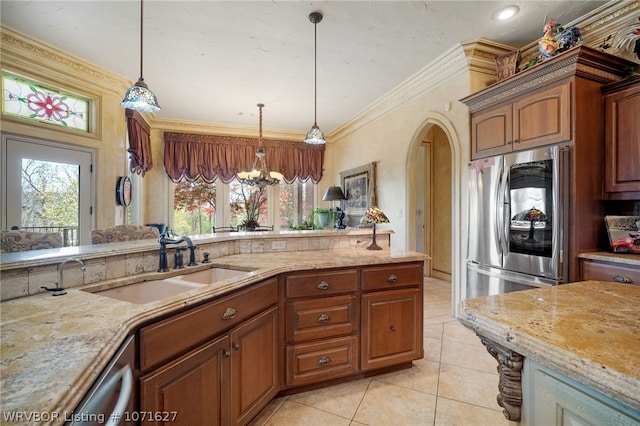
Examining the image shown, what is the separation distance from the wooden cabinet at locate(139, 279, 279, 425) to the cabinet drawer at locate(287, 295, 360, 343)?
135mm

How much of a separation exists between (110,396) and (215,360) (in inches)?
23.9

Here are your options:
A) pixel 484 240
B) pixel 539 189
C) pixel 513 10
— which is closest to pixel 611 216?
pixel 539 189

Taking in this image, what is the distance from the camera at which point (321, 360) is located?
1.88 m

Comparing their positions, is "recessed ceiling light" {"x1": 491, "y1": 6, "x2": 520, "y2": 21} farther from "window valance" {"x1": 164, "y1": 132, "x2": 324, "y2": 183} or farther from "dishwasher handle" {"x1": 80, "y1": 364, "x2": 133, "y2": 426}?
"window valance" {"x1": 164, "y1": 132, "x2": 324, "y2": 183}

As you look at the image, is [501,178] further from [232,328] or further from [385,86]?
[232,328]

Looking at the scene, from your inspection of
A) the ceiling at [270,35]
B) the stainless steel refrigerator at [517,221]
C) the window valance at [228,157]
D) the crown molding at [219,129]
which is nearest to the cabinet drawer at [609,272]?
the stainless steel refrigerator at [517,221]

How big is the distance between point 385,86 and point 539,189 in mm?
2528

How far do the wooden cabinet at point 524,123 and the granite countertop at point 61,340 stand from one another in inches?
99.5

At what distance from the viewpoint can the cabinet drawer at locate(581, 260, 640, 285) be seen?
182 cm

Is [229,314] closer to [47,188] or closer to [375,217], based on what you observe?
[375,217]

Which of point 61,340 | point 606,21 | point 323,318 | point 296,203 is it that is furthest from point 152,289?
point 296,203

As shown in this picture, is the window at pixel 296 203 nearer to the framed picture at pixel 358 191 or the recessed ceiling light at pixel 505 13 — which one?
the framed picture at pixel 358 191

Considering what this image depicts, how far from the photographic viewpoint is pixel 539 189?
2.28 metres

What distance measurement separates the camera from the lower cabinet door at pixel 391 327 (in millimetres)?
1972
